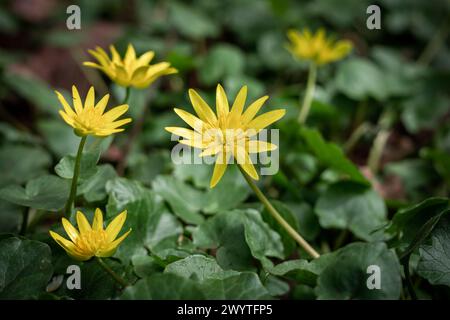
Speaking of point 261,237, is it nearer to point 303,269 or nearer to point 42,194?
point 303,269

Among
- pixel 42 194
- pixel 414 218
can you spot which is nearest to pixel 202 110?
pixel 42 194

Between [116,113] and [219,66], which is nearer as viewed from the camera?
[116,113]

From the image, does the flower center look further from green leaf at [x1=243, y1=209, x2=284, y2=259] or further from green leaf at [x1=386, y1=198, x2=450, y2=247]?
green leaf at [x1=386, y1=198, x2=450, y2=247]

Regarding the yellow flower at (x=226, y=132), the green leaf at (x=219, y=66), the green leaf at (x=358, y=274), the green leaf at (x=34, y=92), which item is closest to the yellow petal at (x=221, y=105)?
the yellow flower at (x=226, y=132)

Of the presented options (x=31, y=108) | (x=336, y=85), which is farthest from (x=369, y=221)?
(x=31, y=108)

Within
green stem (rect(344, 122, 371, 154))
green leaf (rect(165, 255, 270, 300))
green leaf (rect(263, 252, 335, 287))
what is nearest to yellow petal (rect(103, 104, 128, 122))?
green leaf (rect(165, 255, 270, 300))
